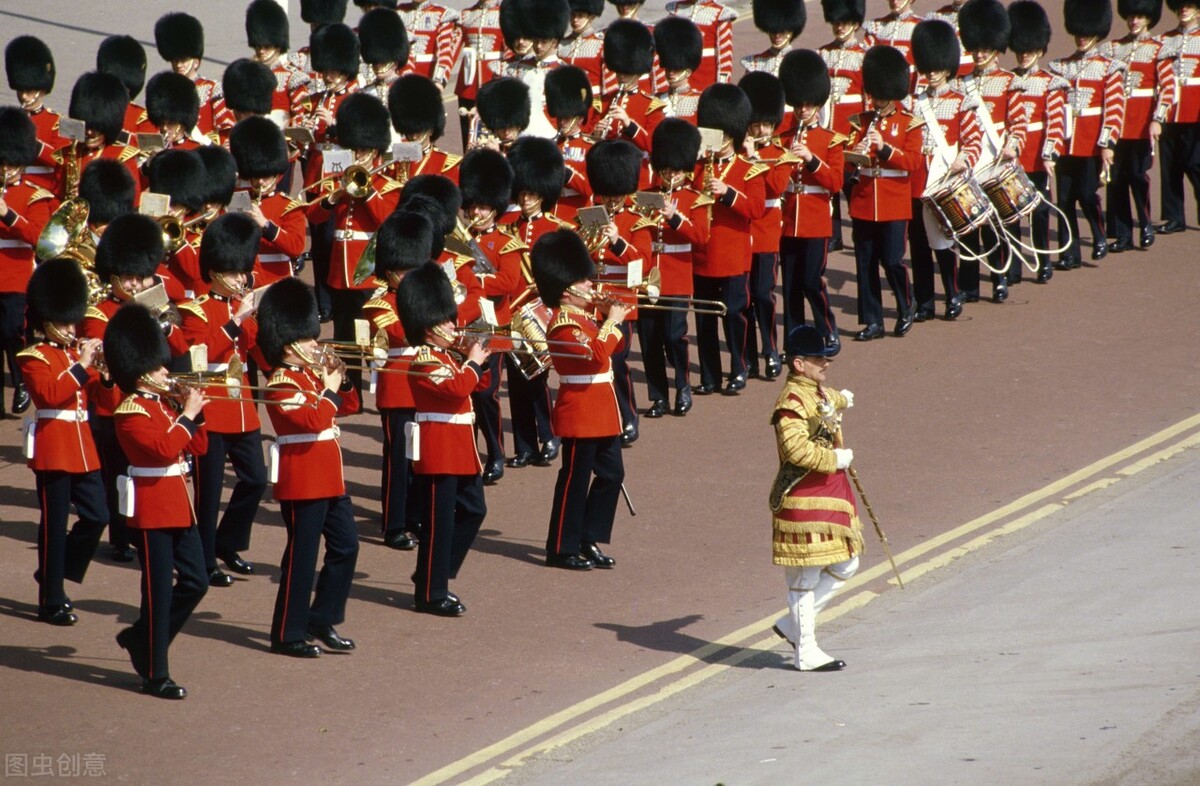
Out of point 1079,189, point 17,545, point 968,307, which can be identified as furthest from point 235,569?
point 1079,189

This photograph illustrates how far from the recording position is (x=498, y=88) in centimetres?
1084

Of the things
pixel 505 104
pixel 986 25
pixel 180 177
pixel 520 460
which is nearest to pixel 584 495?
pixel 520 460

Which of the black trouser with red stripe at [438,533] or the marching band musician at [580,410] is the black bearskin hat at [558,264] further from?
the black trouser with red stripe at [438,533]

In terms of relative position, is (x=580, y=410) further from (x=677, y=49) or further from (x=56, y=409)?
(x=677, y=49)

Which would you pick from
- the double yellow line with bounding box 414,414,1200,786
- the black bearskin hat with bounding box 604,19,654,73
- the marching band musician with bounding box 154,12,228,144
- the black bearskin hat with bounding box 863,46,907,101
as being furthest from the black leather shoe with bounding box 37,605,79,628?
the black bearskin hat with bounding box 863,46,907,101

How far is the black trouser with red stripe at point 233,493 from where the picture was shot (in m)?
8.23

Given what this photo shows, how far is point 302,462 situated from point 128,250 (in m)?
1.29

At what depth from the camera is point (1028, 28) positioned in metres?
12.5

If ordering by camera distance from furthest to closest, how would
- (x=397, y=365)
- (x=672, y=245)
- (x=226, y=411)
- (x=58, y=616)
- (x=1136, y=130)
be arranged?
(x=1136, y=130) < (x=672, y=245) < (x=397, y=365) < (x=226, y=411) < (x=58, y=616)

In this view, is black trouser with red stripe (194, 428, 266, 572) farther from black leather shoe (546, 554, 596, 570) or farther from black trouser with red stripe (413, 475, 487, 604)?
black leather shoe (546, 554, 596, 570)

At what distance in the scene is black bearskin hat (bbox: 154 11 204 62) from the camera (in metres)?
12.1

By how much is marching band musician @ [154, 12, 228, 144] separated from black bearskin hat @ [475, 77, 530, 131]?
6.40 ft

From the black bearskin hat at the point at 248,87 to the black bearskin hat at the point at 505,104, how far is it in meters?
1.45

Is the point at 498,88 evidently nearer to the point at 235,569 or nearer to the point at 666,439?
the point at 666,439
